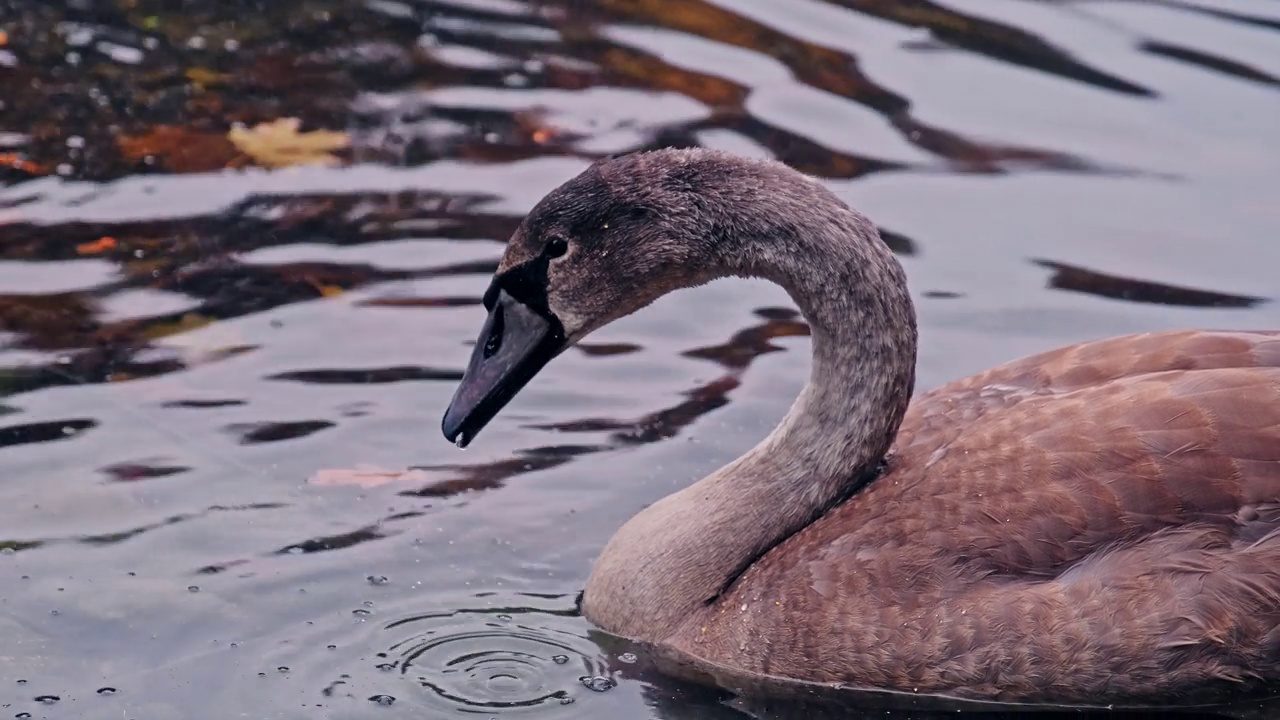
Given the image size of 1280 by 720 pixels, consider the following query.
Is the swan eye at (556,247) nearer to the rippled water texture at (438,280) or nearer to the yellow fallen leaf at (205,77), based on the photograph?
the rippled water texture at (438,280)

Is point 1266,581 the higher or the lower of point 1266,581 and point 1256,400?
the lower

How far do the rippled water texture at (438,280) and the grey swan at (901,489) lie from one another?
0.48m

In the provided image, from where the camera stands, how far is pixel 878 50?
41.4 feet

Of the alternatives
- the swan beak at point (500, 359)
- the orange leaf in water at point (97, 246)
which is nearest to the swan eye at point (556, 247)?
the swan beak at point (500, 359)

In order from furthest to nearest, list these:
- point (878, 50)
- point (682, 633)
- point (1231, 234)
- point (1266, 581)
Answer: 1. point (878, 50)
2. point (1231, 234)
3. point (682, 633)
4. point (1266, 581)

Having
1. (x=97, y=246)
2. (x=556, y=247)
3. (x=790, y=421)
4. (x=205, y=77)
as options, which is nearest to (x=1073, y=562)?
(x=790, y=421)

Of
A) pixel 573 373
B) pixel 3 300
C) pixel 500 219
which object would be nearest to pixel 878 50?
pixel 500 219

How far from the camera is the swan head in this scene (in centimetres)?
666

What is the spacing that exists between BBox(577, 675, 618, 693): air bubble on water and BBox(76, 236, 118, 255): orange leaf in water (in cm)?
440

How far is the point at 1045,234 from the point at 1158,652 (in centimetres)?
440

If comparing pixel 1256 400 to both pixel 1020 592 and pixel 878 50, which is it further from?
pixel 878 50

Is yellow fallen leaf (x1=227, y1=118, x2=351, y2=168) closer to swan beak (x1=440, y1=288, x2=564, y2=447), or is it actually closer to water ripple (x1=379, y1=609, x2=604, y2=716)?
swan beak (x1=440, y1=288, x2=564, y2=447)

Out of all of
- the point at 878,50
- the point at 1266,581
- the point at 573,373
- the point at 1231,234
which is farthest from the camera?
the point at 878,50

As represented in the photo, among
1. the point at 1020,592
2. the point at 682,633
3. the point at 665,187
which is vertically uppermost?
the point at 665,187
